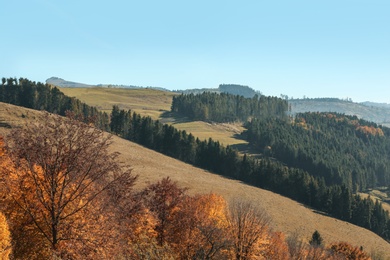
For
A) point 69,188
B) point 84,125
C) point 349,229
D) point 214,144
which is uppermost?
point 84,125

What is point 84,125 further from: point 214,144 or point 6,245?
point 214,144

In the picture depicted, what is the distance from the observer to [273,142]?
640ft

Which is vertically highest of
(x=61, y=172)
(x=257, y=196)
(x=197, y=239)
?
(x=61, y=172)

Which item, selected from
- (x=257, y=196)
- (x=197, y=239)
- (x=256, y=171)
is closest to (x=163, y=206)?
(x=197, y=239)

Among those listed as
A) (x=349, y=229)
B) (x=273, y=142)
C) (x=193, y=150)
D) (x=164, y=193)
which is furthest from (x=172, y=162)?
(x=273, y=142)

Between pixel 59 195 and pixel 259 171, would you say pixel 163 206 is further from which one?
pixel 259 171

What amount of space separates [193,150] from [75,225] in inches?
4637

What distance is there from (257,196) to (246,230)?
2520 inches

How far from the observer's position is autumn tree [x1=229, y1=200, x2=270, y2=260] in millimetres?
35000

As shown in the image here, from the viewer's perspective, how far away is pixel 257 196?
322 ft

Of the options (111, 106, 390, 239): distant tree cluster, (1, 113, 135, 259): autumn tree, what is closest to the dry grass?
(111, 106, 390, 239): distant tree cluster

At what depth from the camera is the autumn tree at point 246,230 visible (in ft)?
115

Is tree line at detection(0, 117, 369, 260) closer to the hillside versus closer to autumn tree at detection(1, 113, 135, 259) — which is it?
autumn tree at detection(1, 113, 135, 259)

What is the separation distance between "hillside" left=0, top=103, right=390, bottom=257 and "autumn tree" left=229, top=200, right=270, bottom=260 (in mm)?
43237
